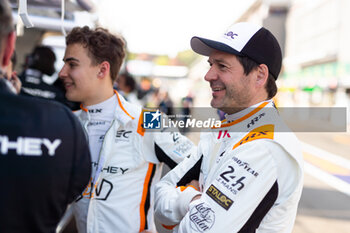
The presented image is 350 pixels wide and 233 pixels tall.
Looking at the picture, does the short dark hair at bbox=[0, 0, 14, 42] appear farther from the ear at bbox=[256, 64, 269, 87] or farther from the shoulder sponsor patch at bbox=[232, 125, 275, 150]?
the ear at bbox=[256, 64, 269, 87]

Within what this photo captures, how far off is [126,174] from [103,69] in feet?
2.43

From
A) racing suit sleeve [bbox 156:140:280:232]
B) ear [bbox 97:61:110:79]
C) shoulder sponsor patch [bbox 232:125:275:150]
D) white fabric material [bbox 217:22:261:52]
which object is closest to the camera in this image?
racing suit sleeve [bbox 156:140:280:232]

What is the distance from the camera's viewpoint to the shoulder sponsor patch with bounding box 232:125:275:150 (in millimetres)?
1505

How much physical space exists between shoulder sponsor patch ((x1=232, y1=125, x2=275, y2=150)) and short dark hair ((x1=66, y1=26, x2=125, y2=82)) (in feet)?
3.98

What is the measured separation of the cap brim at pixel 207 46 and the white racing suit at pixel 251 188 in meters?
0.38

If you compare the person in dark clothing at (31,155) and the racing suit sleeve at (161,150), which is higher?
the person in dark clothing at (31,155)

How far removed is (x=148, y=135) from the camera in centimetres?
222

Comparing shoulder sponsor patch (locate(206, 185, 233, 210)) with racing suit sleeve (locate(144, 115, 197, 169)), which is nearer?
shoulder sponsor patch (locate(206, 185, 233, 210))

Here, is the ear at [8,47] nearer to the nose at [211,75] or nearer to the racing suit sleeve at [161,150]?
the nose at [211,75]

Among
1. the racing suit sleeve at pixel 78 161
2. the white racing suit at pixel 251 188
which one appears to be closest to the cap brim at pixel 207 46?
the white racing suit at pixel 251 188

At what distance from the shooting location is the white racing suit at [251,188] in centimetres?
141

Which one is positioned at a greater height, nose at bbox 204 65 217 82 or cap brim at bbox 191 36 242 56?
cap brim at bbox 191 36 242 56

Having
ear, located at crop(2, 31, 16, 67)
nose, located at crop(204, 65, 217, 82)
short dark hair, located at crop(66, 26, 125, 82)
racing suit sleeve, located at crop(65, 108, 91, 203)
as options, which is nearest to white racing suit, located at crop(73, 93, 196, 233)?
short dark hair, located at crop(66, 26, 125, 82)

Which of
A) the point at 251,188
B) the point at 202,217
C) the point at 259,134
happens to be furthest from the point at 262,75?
the point at 202,217
